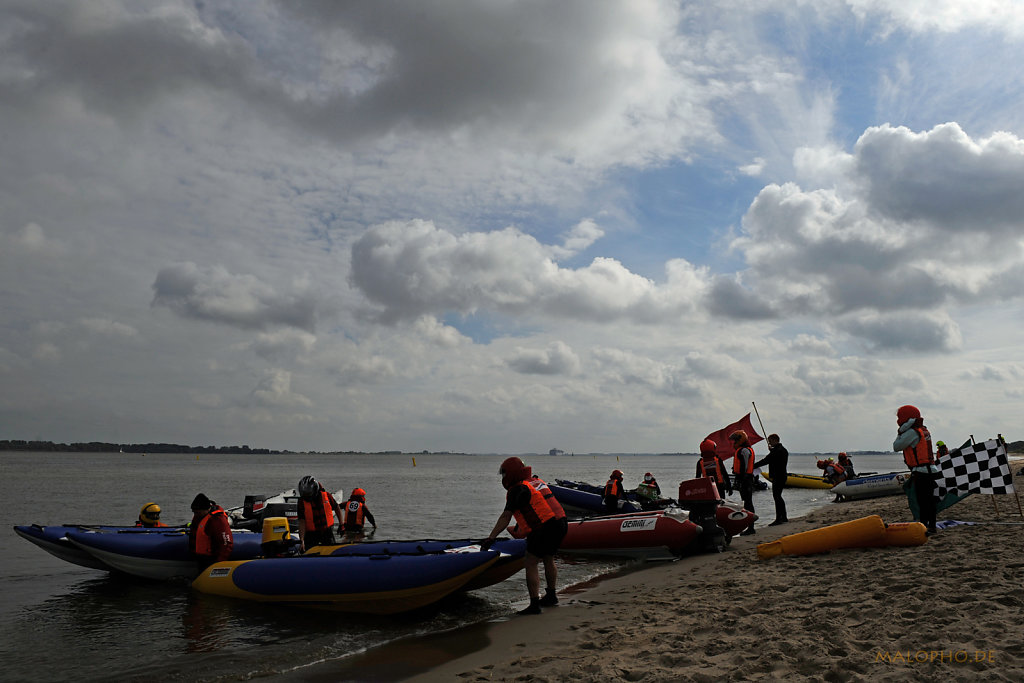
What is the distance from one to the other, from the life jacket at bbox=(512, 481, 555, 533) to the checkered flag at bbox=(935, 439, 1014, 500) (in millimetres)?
5364

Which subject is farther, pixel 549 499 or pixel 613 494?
pixel 613 494

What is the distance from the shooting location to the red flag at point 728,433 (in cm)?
1723

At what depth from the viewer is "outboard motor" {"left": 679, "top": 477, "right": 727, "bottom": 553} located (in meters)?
10.2

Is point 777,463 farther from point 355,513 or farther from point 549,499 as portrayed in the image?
point 355,513

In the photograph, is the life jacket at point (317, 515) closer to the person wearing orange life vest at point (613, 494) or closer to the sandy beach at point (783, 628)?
the sandy beach at point (783, 628)

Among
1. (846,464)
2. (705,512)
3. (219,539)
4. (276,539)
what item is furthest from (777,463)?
(846,464)

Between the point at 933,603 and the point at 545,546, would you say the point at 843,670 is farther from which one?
the point at 545,546

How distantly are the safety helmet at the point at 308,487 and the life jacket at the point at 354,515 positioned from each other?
22.9 feet

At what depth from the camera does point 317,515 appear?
9188 mm

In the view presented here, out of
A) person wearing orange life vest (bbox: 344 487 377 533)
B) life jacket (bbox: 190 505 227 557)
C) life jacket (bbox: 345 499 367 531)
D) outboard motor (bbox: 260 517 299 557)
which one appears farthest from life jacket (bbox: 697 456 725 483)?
life jacket (bbox: 190 505 227 557)

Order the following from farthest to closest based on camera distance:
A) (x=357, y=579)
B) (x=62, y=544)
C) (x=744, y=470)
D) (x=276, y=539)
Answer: (x=744, y=470) < (x=62, y=544) < (x=276, y=539) < (x=357, y=579)

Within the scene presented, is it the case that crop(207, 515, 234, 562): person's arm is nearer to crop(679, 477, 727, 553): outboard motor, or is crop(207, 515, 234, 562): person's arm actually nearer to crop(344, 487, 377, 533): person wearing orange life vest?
crop(344, 487, 377, 533): person wearing orange life vest

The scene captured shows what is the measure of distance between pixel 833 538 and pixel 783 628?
10.9 ft

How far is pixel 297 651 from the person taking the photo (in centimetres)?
669
